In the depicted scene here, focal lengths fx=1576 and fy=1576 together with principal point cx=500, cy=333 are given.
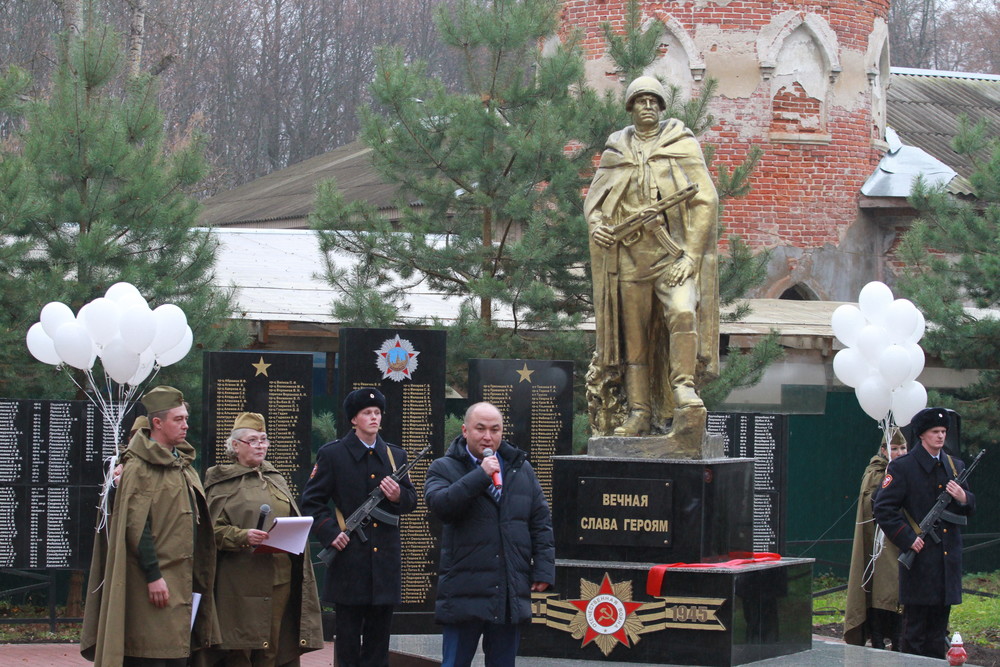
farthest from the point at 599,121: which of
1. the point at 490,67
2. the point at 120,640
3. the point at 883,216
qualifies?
the point at 883,216

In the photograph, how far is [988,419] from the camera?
51.6ft

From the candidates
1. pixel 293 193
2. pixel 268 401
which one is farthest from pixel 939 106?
pixel 268 401

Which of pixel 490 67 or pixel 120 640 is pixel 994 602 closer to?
pixel 490 67

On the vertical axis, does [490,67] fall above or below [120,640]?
above

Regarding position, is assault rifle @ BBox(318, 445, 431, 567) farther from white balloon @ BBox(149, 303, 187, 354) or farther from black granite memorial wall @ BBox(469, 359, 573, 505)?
black granite memorial wall @ BBox(469, 359, 573, 505)

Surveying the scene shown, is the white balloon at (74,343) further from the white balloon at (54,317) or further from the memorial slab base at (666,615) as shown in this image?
the memorial slab base at (666,615)

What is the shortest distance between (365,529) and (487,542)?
4.17ft

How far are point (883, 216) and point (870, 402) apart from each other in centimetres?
1117

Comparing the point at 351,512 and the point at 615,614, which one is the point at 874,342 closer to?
the point at 615,614

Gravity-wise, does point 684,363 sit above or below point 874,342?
below

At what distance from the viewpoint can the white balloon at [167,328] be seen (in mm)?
9977

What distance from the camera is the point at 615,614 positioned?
8508 mm

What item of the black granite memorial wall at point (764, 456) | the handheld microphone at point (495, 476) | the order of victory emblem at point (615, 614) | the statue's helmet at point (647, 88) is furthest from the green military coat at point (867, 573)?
the handheld microphone at point (495, 476)

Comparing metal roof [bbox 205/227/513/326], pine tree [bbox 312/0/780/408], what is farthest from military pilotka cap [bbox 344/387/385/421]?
metal roof [bbox 205/227/513/326]
